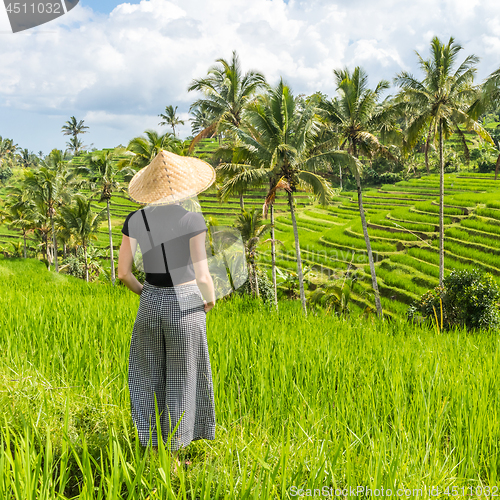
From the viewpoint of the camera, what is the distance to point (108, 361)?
2.63 metres

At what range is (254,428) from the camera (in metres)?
1.83

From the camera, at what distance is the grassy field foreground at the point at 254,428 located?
125 cm

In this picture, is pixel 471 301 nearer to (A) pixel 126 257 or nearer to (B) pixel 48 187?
(A) pixel 126 257

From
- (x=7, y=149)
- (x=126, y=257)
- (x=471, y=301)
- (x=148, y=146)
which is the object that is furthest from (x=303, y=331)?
(x=7, y=149)

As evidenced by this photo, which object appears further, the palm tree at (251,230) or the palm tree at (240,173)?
the palm tree at (251,230)

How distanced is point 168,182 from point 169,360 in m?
0.84

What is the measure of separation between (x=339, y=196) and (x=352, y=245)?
17455mm

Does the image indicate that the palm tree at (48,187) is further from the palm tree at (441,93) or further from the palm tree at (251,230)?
the palm tree at (441,93)

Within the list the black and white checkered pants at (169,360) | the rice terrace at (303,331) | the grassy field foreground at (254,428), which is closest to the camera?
the grassy field foreground at (254,428)

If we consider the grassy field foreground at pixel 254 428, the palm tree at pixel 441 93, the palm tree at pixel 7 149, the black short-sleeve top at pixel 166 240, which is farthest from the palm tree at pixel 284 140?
the palm tree at pixel 7 149

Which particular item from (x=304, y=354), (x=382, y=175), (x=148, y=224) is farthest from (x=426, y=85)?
(x=382, y=175)

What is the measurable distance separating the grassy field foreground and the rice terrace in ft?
0.05

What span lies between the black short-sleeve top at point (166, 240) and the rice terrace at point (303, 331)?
0.16 m

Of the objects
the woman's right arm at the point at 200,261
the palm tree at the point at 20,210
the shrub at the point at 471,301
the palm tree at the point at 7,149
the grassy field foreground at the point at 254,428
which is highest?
the palm tree at the point at 7,149
